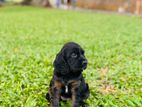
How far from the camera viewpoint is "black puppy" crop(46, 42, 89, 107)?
5066mm

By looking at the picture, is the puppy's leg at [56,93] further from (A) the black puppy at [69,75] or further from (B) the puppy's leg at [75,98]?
(B) the puppy's leg at [75,98]

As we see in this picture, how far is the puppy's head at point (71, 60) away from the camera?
16.5 ft

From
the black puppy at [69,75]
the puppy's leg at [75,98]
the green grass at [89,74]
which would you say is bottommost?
the green grass at [89,74]

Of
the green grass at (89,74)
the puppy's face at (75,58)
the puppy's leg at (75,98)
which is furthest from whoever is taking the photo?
the green grass at (89,74)

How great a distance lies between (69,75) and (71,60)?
216mm

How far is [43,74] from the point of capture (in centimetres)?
716

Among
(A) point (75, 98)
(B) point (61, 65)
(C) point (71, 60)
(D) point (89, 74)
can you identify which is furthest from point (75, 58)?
(D) point (89, 74)

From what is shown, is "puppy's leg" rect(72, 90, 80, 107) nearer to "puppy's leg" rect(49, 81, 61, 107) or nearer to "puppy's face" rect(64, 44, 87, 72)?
"puppy's leg" rect(49, 81, 61, 107)

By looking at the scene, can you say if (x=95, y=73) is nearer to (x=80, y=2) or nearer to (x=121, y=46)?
(x=121, y=46)

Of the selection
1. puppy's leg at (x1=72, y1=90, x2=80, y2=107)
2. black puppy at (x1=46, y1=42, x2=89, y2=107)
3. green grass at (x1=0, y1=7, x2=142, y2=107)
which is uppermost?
black puppy at (x1=46, y1=42, x2=89, y2=107)

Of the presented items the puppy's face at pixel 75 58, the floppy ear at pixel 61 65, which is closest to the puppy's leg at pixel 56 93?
the floppy ear at pixel 61 65

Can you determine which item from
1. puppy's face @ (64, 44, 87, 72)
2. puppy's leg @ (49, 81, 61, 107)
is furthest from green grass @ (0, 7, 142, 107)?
puppy's face @ (64, 44, 87, 72)

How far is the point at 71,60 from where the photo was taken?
508 centimetres

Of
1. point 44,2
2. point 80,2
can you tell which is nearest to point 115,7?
point 80,2
